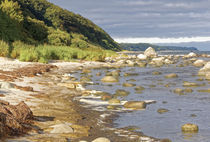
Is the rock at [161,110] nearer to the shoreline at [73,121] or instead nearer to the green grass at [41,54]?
the shoreline at [73,121]

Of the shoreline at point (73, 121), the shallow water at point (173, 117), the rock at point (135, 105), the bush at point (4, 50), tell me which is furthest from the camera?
the bush at point (4, 50)

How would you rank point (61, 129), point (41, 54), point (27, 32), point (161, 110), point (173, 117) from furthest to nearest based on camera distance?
point (27, 32), point (41, 54), point (161, 110), point (173, 117), point (61, 129)

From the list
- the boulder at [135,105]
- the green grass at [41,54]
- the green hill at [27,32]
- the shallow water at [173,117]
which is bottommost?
the shallow water at [173,117]

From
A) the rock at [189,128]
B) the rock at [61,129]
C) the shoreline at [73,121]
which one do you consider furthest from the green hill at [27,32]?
the rock at [189,128]

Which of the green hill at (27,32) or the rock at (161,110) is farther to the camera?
the green hill at (27,32)

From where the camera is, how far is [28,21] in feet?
162

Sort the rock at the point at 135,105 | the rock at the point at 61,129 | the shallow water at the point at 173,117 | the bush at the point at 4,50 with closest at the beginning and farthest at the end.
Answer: the rock at the point at 61,129
the shallow water at the point at 173,117
the rock at the point at 135,105
the bush at the point at 4,50

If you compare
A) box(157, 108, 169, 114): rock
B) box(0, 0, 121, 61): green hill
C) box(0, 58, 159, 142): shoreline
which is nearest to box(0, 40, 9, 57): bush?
box(0, 0, 121, 61): green hill

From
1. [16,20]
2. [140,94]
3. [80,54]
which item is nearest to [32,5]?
[16,20]

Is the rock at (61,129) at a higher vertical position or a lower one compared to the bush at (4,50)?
lower

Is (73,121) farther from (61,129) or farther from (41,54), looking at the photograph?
(41,54)

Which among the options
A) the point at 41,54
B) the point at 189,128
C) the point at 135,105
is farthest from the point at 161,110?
the point at 41,54

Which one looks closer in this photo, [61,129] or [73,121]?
[61,129]

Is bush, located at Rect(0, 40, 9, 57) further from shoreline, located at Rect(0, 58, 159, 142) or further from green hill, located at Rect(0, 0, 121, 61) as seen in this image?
shoreline, located at Rect(0, 58, 159, 142)
